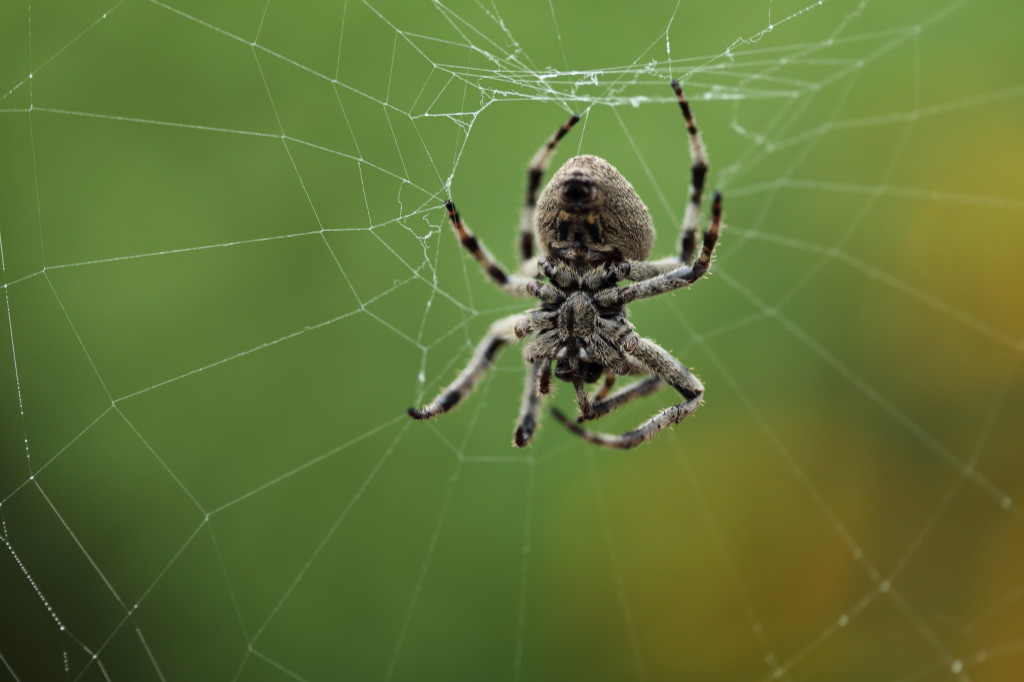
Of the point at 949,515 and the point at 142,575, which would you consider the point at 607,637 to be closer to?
the point at 949,515

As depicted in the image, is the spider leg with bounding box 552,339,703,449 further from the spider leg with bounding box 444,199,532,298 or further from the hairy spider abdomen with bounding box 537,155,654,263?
the spider leg with bounding box 444,199,532,298

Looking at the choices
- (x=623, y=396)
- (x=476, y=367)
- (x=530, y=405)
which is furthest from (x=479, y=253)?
(x=623, y=396)

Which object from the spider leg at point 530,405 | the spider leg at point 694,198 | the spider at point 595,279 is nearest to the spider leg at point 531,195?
the spider at point 595,279

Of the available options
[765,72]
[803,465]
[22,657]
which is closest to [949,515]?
[803,465]

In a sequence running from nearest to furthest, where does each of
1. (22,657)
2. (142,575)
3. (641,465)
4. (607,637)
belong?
(22,657) < (142,575) < (607,637) < (641,465)

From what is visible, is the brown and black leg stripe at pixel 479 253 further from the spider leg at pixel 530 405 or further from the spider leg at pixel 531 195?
the spider leg at pixel 530 405

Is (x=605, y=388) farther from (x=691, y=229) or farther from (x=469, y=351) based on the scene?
(x=469, y=351)
